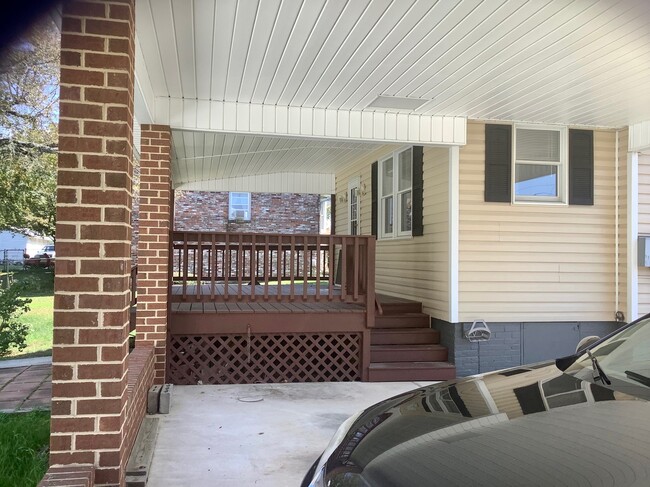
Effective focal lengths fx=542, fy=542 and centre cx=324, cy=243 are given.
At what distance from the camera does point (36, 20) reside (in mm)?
3541

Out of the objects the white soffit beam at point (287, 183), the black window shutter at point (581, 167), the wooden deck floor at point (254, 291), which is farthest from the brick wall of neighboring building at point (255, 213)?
the black window shutter at point (581, 167)

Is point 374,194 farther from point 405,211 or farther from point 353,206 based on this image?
point 353,206

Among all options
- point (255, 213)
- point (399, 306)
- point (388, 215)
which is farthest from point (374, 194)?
point (255, 213)

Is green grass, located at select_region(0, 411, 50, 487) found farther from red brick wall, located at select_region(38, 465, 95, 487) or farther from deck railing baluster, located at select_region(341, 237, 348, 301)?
deck railing baluster, located at select_region(341, 237, 348, 301)

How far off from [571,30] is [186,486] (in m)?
4.08

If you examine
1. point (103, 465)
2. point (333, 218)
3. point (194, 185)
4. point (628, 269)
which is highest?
point (194, 185)

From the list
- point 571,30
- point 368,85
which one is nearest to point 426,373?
point 368,85

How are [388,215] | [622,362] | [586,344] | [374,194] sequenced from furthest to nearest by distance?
[374,194], [388,215], [586,344], [622,362]

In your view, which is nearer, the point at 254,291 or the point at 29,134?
the point at 254,291

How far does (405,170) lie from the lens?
8203 mm

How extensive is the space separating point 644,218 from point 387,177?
374cm

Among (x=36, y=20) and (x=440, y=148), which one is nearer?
(x=36, y=20)

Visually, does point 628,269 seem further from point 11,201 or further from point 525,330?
point 11,201

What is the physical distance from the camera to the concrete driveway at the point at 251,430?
362 centimetres
